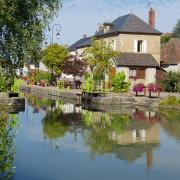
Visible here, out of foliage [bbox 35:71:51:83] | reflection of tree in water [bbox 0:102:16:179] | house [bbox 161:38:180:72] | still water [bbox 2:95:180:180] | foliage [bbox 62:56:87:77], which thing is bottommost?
still water [bbox 2:95:180:180]

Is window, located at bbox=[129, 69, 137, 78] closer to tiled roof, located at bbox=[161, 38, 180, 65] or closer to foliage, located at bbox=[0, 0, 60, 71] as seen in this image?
tiled roof, located at bbox=[161, 38, 180, 65]

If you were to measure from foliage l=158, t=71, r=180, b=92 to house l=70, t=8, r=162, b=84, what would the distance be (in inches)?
187

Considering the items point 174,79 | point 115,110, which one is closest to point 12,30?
point 115,110

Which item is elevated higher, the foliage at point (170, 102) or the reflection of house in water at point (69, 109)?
the foliage at point (170, 102)

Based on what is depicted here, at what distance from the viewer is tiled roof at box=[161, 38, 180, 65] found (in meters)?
53.8

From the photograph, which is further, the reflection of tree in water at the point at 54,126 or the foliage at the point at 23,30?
the reflection of tree in water at the point at 54,126

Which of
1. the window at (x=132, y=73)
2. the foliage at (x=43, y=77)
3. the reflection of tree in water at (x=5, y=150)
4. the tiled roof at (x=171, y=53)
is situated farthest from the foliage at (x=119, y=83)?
the reflection of tree in water at (x=5, y=150)

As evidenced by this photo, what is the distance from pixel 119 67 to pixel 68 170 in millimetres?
35813

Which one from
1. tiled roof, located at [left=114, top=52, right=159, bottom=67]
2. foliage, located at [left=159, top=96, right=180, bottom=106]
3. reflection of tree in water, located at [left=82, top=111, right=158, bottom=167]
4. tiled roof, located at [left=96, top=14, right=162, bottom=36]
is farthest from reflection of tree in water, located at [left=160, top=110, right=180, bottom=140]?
tiled roof, located at [left=96, top=14, right=162, bottom=36]

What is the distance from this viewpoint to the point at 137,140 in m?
20.9

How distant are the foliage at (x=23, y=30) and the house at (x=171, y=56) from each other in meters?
40.6

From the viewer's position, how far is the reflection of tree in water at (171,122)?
78.3 feet

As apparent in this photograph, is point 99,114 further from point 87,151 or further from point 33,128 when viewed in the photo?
point 87,151

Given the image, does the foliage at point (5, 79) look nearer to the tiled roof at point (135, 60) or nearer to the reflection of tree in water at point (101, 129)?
the reflection of tree in water at point (101, 129)
